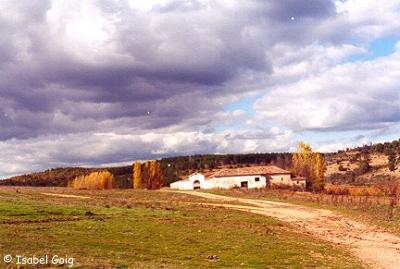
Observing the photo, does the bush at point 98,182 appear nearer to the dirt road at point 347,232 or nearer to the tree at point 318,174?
the tree at point 318,174

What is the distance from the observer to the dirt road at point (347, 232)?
2634 centimetres

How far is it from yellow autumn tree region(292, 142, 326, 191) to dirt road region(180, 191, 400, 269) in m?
55.3

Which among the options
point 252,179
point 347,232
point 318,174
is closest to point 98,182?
point 252,179

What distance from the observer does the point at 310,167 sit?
115 metres

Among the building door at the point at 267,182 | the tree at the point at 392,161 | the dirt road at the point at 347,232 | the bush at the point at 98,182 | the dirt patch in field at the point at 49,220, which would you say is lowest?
the dirt road at the point at 347,232

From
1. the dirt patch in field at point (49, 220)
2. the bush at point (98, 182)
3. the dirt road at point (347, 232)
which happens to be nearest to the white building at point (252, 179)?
the bush at point (98, 182)

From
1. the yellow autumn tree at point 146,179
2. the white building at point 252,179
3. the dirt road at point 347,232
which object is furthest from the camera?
the yellow autumn tree at point 146,179

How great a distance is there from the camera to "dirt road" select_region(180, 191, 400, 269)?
86.4ft

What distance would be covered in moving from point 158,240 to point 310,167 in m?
91.0

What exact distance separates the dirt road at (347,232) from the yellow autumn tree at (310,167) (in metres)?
55.3

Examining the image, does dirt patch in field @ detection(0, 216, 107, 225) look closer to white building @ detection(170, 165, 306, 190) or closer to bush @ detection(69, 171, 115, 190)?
white building @ detection(170, 165, 306, 190)

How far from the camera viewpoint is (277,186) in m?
103

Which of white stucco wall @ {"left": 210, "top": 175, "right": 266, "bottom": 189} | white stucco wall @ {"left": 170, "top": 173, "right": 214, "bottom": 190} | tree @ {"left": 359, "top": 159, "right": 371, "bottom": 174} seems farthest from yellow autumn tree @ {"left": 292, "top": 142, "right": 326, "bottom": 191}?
tree @ {"left": 359, "top": 159, "right": 371, "bottom": 174}

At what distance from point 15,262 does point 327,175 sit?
18090cm
